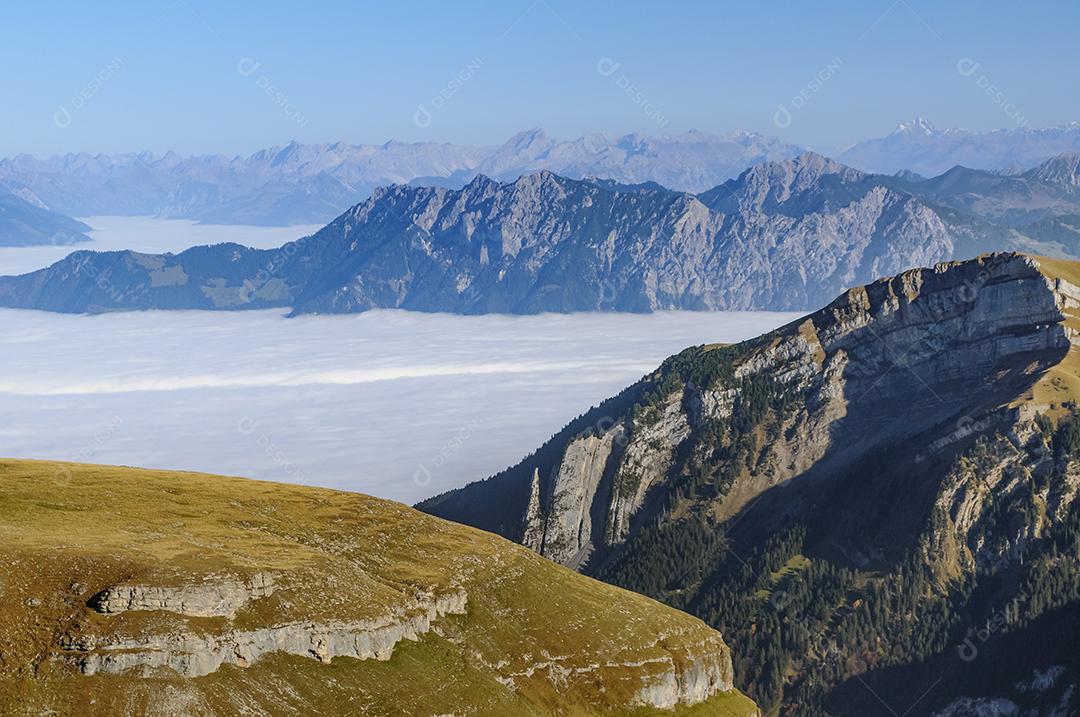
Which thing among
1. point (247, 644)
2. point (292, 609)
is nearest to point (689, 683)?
point (292, 609)

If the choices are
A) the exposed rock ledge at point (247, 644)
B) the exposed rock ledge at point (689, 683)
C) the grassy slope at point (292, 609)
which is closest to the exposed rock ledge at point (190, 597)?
the grassy slope at point (292, 609)

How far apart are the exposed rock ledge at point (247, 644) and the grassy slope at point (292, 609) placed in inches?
48.4

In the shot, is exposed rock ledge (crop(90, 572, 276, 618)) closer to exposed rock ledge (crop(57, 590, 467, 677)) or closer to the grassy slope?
the grassy slope

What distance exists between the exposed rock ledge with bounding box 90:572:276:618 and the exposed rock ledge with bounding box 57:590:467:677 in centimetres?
400

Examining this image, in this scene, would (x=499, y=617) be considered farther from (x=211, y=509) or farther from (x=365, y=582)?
(x=211, y=509)

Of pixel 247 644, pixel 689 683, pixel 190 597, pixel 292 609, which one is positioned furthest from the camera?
pixel 689 683

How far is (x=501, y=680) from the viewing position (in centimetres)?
16700

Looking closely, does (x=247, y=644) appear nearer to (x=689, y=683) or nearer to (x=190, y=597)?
(x=190, y=597)

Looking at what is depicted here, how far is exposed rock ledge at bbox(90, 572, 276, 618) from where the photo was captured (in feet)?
466

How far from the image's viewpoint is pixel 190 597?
146875 mm

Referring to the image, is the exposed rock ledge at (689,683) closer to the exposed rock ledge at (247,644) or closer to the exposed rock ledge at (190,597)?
the exposed rock ledge at (247,644)

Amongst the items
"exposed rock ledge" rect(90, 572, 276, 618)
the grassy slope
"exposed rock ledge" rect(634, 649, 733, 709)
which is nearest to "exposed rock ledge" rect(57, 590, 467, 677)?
the grassy slope

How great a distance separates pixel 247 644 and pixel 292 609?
8952 mm

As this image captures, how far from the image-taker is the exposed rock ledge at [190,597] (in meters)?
142
